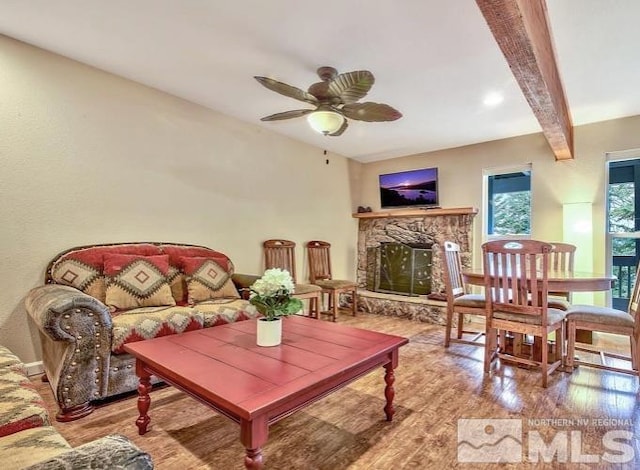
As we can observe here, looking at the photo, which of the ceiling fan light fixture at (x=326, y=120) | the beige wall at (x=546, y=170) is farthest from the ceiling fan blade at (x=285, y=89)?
the beige wall at (x=546, y=170)

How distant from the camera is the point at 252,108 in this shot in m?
3.64

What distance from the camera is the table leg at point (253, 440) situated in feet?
3.94

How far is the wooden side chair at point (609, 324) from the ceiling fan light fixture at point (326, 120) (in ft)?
7.84

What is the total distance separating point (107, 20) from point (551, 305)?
417 cm

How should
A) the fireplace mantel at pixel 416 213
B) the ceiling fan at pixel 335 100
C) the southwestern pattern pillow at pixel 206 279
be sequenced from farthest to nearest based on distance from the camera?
1. the fireplace mantel at pixel 416 213
2. the southwestern pattern pillow at pixel 206 279
3. the ceiling fan at pixel 335 100

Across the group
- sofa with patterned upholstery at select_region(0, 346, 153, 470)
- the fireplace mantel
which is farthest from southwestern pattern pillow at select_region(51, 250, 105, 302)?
the fireplace mantel

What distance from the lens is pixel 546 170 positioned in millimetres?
4227

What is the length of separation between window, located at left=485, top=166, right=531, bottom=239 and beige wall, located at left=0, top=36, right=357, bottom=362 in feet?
9.03

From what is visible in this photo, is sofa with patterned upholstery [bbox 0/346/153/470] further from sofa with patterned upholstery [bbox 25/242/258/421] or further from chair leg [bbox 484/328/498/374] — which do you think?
chair leg [bbox 484/328/498/374]

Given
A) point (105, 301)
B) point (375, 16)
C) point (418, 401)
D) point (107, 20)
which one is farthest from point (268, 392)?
point (107, 20)

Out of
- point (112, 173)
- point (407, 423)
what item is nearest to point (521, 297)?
point (407, 423)

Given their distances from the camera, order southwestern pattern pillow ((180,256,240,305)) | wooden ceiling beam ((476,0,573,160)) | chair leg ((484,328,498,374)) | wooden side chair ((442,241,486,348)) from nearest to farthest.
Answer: wooden ceiling beam ((476,0,573,160)) → chair leg ((484,328,498,374)) → southwestern pattern pillow ((180,256,240,305)) → wooden side chair ((442,241,486,348))

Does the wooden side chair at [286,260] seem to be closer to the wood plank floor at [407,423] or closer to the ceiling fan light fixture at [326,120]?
the wood plank floor at [407,423]

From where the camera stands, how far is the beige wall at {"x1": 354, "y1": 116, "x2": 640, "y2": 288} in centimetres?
386
